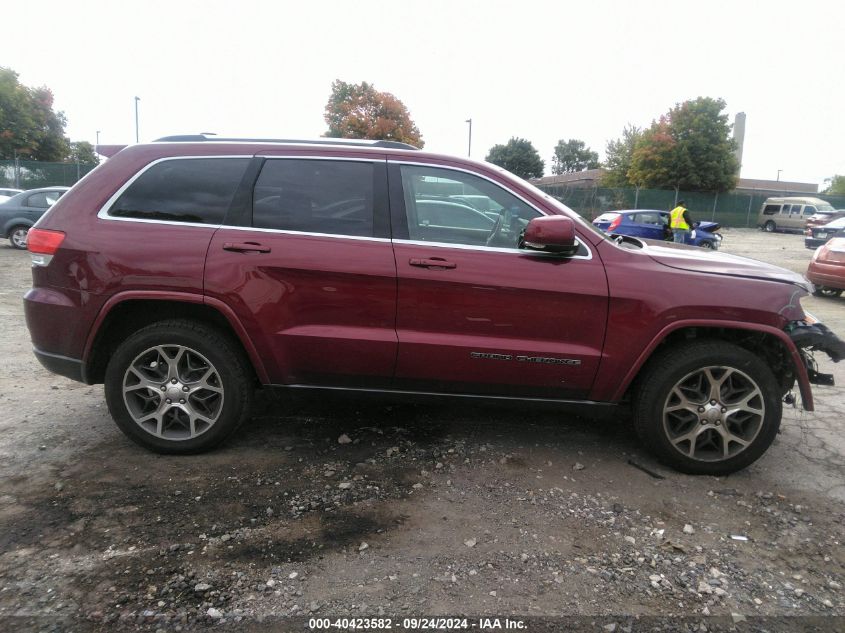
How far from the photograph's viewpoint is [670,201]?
34250mm

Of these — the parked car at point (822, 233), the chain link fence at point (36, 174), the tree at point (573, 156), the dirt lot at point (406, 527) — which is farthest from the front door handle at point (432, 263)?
the tree at point (573, 156)

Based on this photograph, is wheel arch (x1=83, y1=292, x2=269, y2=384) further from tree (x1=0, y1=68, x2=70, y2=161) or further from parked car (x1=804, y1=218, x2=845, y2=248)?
tree (x1=0, y1=68, x2=70, y2=161)

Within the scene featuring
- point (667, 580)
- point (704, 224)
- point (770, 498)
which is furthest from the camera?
point (704, 224)

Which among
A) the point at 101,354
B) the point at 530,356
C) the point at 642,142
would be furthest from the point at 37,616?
the point at 642,142

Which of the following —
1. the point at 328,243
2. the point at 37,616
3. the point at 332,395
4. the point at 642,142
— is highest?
the point at 642,142

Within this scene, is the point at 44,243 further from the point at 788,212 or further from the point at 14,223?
the point at 788,212

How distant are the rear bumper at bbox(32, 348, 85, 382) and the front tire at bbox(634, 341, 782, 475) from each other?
3304mm

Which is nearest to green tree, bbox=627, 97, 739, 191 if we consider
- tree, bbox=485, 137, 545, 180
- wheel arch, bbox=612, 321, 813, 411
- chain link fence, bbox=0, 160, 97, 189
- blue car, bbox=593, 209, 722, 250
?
blue car, bbox=593, 209, 722, 250

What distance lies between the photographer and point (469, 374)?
3.35 metres

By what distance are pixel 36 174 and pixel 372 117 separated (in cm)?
2500

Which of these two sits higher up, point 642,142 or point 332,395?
point 642,142

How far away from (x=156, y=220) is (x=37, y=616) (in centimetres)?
208

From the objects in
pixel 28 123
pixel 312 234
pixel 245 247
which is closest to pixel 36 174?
pixel 28 123

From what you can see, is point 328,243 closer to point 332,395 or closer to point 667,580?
point 332,395
